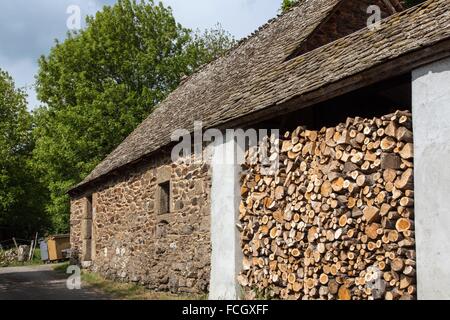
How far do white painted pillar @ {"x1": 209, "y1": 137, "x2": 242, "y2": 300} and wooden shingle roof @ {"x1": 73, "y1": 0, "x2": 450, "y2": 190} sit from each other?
2.03ft

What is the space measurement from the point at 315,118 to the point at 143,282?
592cm

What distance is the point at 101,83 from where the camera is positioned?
26.0 metres

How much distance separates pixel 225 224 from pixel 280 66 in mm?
2952

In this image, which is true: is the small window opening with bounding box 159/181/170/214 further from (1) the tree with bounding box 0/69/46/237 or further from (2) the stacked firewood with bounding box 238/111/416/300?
(1) the tree with bounding box 0/69/46/237

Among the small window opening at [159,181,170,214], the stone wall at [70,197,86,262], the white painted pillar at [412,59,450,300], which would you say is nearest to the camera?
the white painted pillar at [412,59,450,300]

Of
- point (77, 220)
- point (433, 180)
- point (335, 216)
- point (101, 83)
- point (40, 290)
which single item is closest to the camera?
point (433, 180)

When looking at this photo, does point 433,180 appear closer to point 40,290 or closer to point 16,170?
point 40,290

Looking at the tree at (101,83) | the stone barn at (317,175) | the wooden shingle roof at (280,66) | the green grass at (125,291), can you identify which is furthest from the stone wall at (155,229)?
the tree at (101,83)

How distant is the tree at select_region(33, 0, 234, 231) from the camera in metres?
24.5

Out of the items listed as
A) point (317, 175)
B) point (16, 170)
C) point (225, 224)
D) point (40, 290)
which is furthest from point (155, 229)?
point (16, 170)

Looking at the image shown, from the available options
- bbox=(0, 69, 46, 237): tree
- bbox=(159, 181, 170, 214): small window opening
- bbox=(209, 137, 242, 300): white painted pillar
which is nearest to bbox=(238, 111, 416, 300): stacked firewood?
bbox=(209, 137, 242, 300): white painted pillar

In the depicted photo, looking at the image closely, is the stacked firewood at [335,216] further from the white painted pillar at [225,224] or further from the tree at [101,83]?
the tree at [101,83]
